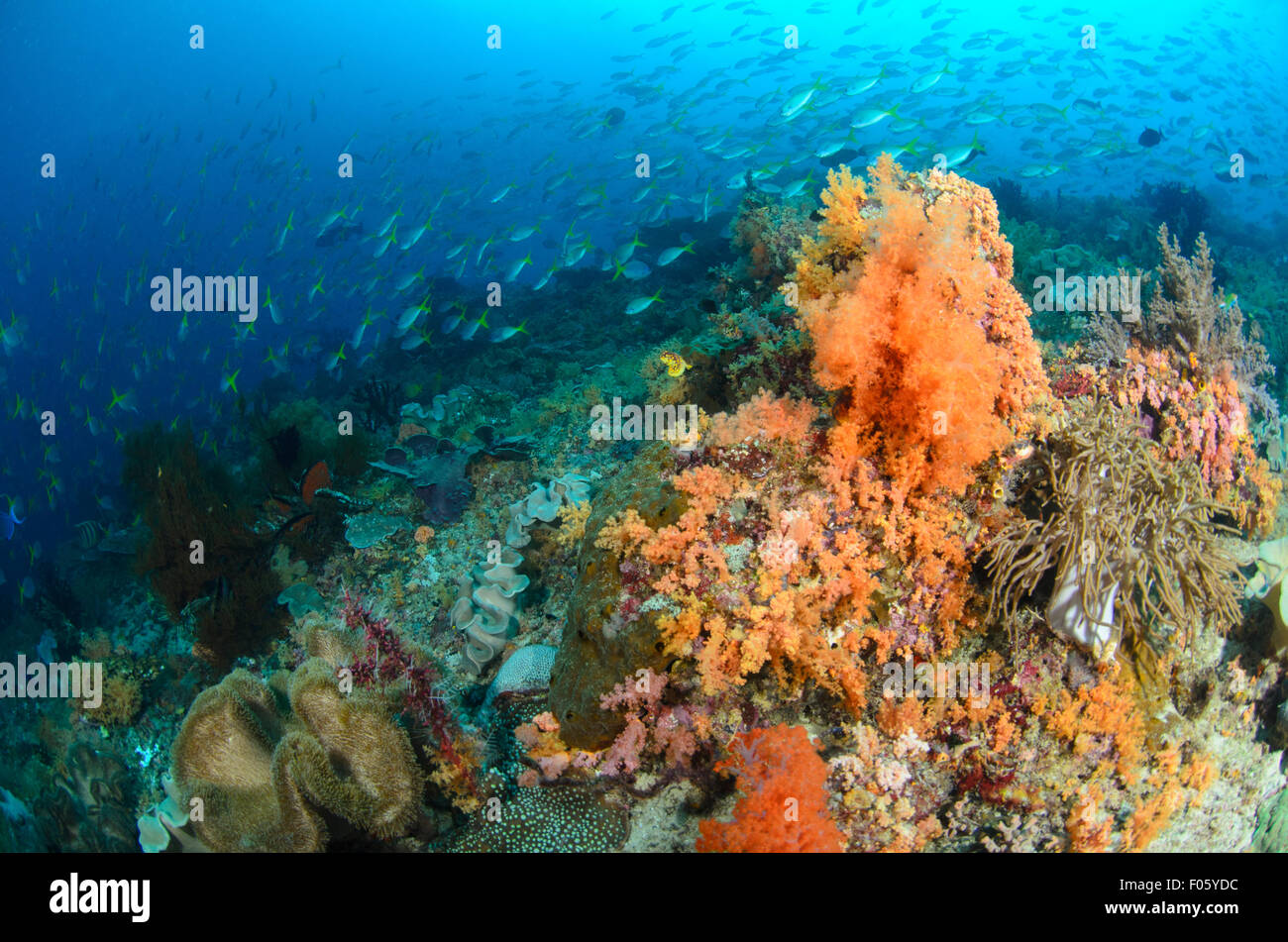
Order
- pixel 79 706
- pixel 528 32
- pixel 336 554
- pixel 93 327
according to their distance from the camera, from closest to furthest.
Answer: pixel 79 706 → pixel 336 554 → pixel 93 327 → pixel 528 32

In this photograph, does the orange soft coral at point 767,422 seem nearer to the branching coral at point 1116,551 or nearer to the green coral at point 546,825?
the branching coral at point 1116,551

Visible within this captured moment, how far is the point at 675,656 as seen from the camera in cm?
345

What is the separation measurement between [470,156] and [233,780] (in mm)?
26577

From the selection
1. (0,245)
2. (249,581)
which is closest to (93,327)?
(0,245)

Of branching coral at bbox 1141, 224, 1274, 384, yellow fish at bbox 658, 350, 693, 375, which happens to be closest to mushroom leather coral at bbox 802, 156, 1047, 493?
yellow fish at bbox 658, 350, 693, 375

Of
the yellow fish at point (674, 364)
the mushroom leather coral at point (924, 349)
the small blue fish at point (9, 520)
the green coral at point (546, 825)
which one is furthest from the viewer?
the small blue fish at point (9, 520)

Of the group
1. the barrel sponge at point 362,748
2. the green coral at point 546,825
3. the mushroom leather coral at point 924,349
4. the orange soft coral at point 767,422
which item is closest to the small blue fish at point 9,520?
the barrel sponge at point 362,748

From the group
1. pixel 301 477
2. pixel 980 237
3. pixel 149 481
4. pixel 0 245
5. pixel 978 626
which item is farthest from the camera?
pixel 0 245

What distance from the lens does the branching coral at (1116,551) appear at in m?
3.25

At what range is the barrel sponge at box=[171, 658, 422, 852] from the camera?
3.29 m

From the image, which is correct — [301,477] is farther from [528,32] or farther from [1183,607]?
[528,32]

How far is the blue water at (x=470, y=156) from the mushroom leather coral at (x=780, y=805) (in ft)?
39.7

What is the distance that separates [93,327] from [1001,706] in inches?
3048

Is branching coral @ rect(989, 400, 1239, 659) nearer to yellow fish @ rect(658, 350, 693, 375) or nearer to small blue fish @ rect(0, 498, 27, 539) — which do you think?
yellow fish @ rect(658, 350, 693, 375)
